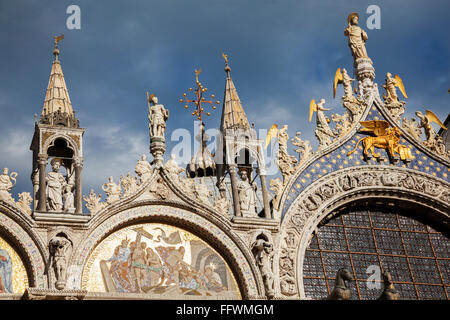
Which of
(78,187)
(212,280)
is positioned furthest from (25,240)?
(212,280)

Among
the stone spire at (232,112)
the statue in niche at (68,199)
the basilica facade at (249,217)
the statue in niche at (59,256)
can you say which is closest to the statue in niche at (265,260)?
the basilica facade at (249,217)

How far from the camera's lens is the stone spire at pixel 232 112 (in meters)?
25.2

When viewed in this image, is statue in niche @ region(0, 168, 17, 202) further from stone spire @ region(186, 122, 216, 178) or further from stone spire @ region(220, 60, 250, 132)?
stone spire @ region(186, 122, 216, 178)

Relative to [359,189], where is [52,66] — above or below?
above

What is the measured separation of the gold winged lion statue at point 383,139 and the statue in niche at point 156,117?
18.4 feet

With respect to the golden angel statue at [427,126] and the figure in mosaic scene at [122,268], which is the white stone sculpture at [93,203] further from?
the golden angel statue at [427,126]

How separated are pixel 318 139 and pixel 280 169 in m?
1.77

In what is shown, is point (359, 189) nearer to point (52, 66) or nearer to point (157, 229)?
point (157, 229)

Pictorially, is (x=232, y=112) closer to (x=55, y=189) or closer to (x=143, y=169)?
(x=143, y=169)

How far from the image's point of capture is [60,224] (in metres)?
22.0

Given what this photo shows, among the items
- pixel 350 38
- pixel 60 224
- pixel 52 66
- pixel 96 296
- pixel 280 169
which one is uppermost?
pixel 350 38

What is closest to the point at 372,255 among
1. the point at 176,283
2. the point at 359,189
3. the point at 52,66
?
the point at 359,189
